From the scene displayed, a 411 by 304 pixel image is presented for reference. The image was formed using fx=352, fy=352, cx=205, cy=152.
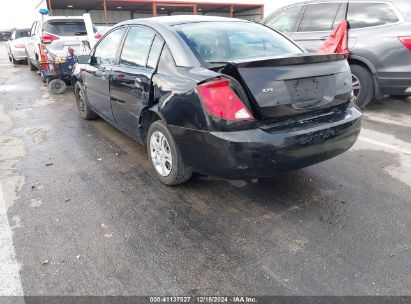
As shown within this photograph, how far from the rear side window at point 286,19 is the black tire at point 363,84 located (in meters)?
1.63

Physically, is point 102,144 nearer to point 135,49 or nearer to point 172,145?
point 135,49

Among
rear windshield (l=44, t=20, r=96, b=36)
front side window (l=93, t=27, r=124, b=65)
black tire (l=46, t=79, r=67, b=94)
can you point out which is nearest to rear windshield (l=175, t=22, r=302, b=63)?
front side window (l=93, t=27, r=124, b=65)

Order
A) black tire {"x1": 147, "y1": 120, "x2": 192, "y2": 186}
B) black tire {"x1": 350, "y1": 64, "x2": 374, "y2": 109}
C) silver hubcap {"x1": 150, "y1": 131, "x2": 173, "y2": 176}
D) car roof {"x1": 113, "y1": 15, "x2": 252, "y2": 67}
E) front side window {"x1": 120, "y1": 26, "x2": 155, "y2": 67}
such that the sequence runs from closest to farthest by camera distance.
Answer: car roof {"x1": 113, "y1": 15, "x2": 252, "y2": 67}
black tire {"x1": 147, "y1": 120, "x2": 192, "y2": 186}
silver hubcap {"x1": 150, "y1": 131, "x2": 173, "y2": 176}
front side window {"x1": 120, "y1": 26, "x2": 155, "y2": 67}
black tire {"x1": 350, "y1": 64, "x2": 374, "y2": 109}

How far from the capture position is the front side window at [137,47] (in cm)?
372

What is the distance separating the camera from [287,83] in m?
2.80

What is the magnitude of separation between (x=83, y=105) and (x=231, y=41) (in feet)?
11.2

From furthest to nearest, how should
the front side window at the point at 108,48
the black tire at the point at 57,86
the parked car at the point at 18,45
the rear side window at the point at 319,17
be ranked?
the parked car at the point at 18,45 → the black tire at the point at 57,86 → the rear side window at the point at 319,17 → the front side window at the point at 108,48

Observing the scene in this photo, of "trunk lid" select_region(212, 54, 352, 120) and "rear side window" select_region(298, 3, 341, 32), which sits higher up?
"rear side window" select_region(298, 3, 341, 32)

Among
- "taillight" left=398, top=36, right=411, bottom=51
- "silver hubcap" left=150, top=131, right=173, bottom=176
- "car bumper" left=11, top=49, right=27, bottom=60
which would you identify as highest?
"taillight" left=398, top=36, right=411, bottom=51

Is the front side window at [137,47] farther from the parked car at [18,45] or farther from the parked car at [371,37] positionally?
the parked car at [18,45]

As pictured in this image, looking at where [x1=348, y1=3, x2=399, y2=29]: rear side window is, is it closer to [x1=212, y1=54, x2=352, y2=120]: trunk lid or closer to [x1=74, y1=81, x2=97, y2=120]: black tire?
[x1=212, y1=54, x2=352, y2=120]: trunk lid

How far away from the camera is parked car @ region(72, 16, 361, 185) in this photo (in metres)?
2.73

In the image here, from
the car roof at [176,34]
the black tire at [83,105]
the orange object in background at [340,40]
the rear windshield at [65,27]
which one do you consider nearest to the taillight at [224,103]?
the car roof at [176,34]

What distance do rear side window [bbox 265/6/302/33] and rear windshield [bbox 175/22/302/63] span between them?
339 centimetres
